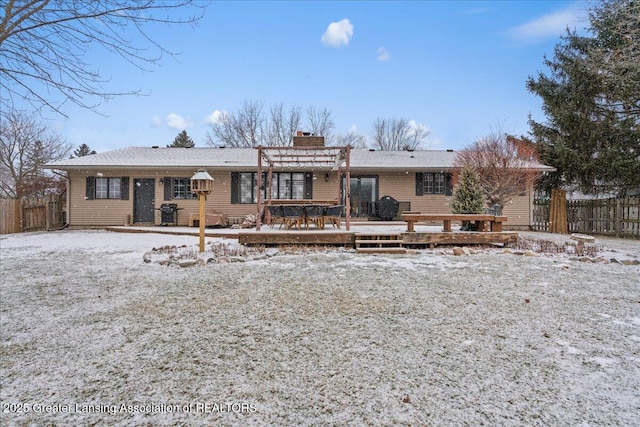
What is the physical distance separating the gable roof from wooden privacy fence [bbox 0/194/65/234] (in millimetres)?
1833

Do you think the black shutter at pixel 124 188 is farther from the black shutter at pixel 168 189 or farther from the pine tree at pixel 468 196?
the pine tree at pixel 468 196

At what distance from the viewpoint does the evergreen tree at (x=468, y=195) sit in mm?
8422

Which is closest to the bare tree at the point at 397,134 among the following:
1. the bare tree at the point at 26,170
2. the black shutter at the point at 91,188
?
the black shutter at the point at 91,188

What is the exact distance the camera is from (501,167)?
37.1 ft

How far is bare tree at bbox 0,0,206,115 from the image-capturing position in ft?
7.46

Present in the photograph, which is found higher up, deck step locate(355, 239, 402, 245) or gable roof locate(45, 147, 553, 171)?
gable roof locate(45, 147, 553, 171)

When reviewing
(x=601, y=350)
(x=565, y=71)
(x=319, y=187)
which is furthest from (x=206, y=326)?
(x=565, y=71)

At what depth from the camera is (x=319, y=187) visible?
1371cm

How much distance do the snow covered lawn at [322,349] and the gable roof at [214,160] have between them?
8464 millimetres

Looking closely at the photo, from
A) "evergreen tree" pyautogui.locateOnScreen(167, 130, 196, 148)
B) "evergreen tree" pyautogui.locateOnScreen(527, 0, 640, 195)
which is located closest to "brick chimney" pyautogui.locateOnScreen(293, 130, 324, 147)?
"evergreen tree" pyautogui.locateOnScreen(527, 0, 640, 195)

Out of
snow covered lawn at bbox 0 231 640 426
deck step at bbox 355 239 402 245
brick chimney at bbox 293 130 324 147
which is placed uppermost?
brick chimney at bbox 293 130 324 147

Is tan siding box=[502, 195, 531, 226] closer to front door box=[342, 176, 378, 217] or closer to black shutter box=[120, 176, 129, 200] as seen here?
front door box=[342, 176, 378, 217]

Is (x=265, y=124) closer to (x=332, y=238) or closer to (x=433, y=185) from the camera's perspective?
(x=433, y=185)

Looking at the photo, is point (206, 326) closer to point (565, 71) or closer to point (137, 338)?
point (137, 338)
